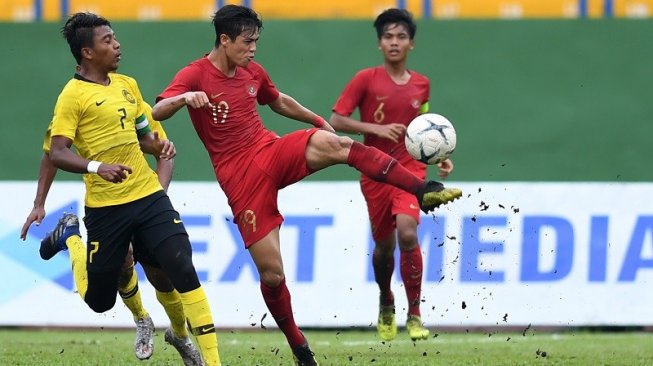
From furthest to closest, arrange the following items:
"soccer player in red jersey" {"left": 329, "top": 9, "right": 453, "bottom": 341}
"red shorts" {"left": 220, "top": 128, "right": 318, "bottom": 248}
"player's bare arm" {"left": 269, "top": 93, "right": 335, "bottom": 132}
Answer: "soccer player in red jersey" {"left": 329, "top": 9, "right": 453, "bottom": 341} < "player's bare arm" {"left": 269, "top": 93, "right": 335, "bottom": 132} < "red shorts" {"left": 220, "top": 128, "right": 318, "bottom": 248}

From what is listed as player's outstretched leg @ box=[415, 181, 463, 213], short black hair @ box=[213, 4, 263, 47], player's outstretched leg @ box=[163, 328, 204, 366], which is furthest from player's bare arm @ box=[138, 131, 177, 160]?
player's outstretched leg @ box=[415, 181, 463, 213]

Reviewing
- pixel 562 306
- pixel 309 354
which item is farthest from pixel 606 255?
pixel 309 354

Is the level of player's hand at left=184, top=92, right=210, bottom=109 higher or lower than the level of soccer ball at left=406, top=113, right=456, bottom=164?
higher

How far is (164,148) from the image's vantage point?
8.05m

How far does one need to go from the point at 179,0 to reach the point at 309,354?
6.95 meters

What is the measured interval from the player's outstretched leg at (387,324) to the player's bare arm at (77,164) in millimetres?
3690

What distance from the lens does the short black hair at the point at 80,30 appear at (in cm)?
830

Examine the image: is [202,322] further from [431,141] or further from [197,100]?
[431,141]

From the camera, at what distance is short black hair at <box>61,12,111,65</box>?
327 inches

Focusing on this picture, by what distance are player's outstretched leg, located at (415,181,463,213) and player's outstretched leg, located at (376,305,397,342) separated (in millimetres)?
→ 3022

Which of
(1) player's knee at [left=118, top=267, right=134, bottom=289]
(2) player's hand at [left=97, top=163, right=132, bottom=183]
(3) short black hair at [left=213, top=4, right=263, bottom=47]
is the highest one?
(3) short black hair at [left=213, top=4, right=263, bottom=47]

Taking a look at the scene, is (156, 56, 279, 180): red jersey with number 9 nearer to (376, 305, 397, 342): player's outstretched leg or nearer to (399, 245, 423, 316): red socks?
(399, 245, 423, 316): red socks

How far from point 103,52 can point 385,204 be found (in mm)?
3243

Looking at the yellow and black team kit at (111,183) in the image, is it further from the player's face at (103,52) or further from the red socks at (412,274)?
the red socks at (412,274)
